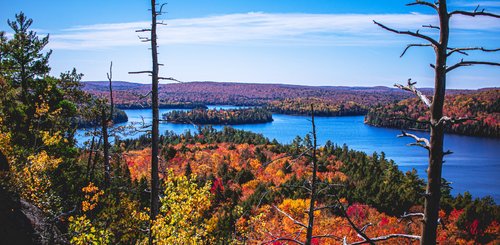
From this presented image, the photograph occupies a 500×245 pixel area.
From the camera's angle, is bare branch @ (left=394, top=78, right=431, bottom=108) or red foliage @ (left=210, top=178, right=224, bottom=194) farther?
red foliage @ (left=210, top=178, right=224, bottom=194)

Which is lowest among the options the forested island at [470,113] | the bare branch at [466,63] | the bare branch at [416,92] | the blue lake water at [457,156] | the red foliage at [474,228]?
the blue lake water at [457,156]

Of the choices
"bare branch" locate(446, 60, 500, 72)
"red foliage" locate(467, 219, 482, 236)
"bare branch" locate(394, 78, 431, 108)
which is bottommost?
"red foliage" locate(467, 219, 482, 236)

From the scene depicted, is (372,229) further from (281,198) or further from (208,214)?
(208,214)

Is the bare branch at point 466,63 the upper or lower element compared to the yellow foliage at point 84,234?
upper

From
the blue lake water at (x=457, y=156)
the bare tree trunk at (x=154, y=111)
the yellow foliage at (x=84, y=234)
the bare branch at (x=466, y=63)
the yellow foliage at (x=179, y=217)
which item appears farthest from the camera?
the blue lake water at (x=457, y=156)

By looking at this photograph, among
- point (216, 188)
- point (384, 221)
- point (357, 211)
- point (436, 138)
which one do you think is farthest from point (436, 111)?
point (216, 188)

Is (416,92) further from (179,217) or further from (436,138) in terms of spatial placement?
(179,217)

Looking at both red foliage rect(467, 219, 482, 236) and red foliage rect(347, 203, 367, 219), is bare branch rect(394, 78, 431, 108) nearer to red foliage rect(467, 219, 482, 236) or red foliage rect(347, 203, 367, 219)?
red foliage rect(347, 203, 367, 219)

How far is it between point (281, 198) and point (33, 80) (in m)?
25.8

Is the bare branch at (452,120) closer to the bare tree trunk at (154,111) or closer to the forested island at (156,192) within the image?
the forested island at (156,192)

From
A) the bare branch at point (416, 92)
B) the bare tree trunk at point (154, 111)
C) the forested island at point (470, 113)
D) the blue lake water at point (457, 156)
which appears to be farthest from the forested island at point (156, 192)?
the forested island at point (470, 113)

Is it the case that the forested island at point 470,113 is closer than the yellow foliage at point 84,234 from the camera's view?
No

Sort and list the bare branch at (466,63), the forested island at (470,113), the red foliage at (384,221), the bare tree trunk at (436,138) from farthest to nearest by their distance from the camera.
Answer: the forested island at (470,113) → the red foliage at (384,221) → the bare tree trunk at (436,138) → the bare branch at (466,63)

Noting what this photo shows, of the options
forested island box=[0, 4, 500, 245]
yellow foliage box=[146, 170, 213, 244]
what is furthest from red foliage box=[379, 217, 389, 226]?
yellow foliage box=[146, 170, 213, 244]
